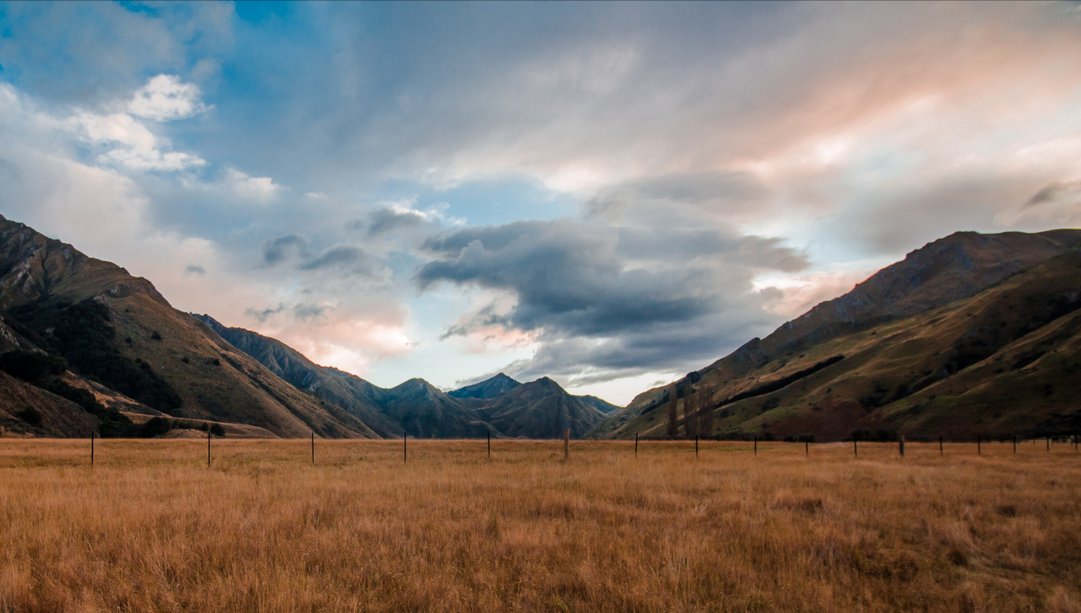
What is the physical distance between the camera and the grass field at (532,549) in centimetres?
687

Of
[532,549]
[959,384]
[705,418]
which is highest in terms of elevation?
[532,549]

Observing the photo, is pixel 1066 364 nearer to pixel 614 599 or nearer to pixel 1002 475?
pixel 1002 475

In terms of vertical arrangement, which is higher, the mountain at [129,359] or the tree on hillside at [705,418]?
the mountain at [129,359]

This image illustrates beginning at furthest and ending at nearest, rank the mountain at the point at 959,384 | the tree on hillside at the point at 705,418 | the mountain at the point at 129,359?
the tree on hillside at the point at 705,418, the mountain at the point at 129,359, the mountain at the point at 959,384

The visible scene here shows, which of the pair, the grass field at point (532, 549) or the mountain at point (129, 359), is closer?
the grass field at point (532, 549)

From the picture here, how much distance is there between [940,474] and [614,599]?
23.1 meters

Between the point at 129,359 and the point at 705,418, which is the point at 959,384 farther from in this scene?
the point at 129,359

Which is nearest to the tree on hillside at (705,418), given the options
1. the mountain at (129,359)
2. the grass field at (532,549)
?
the mountain at (129,359)

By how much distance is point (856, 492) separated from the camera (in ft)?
55.1

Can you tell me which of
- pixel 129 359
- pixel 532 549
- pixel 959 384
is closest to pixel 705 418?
pixel 959 384

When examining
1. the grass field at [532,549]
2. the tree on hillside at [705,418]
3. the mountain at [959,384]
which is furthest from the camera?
the tree on hillside at [705,418]

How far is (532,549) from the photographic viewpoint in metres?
9.09

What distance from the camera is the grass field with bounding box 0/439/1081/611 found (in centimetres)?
687

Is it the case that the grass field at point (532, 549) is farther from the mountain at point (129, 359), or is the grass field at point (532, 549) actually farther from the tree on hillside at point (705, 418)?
the mountain at point (129, 359)
